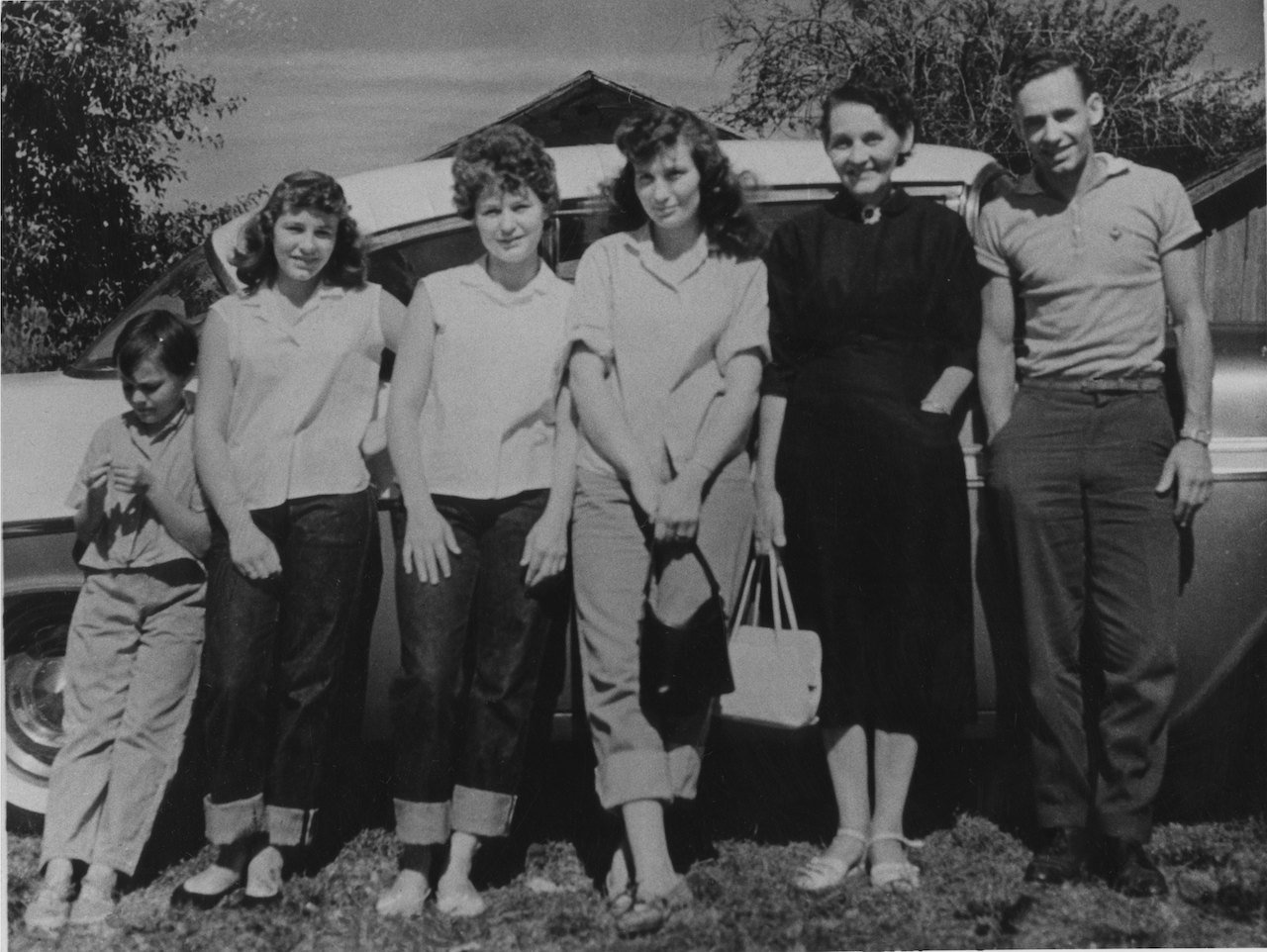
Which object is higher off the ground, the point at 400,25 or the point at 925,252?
the point at 400,25

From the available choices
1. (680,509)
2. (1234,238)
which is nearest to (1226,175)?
(1234,238)

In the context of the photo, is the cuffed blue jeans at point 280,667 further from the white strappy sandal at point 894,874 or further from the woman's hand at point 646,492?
the white strappy sandal at point 894,874

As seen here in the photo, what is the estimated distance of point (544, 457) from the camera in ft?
A: 10.3

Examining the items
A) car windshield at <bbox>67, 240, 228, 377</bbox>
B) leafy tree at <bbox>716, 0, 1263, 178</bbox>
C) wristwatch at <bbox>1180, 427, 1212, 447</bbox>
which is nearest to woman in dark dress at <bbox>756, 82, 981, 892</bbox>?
wristwatch at <bbox>1180, 427, 1212, 447</bbox>

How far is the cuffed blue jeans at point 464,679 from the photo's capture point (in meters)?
3.02

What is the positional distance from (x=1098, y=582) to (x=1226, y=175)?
1.92 m

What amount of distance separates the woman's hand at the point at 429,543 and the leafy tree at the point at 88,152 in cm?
211

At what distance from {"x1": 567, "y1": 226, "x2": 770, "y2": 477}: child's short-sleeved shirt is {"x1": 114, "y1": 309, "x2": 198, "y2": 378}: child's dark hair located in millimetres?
1138

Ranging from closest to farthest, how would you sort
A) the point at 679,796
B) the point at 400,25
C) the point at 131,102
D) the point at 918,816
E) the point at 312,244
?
the point at 679,796
the point at 312,244
the point at 918,816
the point at 400,25
the point at 131,102

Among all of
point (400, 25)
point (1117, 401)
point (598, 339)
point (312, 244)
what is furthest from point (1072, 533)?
point (400, 25)

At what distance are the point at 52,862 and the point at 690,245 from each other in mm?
2386

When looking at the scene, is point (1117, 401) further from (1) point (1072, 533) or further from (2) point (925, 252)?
(2) point (925, 252)

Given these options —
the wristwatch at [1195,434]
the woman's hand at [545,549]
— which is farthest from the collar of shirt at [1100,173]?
the woman's hand at [545,549]

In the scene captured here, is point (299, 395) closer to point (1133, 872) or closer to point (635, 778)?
point (635, 778)
